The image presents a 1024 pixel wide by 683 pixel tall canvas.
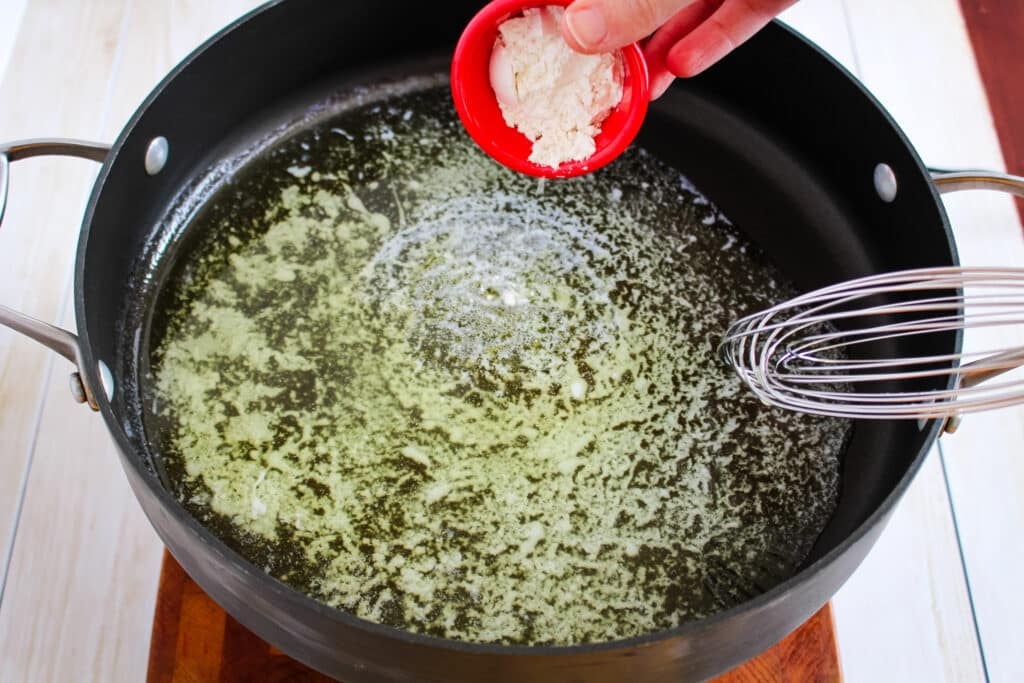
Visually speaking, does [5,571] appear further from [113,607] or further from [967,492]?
[967,492]

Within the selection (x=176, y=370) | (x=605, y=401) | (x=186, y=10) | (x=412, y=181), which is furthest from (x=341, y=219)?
(x=186, y=10)

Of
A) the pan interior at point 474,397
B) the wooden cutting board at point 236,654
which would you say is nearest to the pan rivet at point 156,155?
the pan interior at point 474,397

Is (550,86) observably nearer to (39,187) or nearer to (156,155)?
(156,155)

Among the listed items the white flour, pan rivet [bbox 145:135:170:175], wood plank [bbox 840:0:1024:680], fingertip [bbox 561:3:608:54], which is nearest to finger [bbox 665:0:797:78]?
the white flour

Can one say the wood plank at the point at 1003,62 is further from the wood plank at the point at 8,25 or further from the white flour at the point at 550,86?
the wood plank at the point at 8,25

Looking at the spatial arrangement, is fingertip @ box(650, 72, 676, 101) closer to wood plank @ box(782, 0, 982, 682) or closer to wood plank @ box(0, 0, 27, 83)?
wood plank @ box(782, 0, 982, 682)
